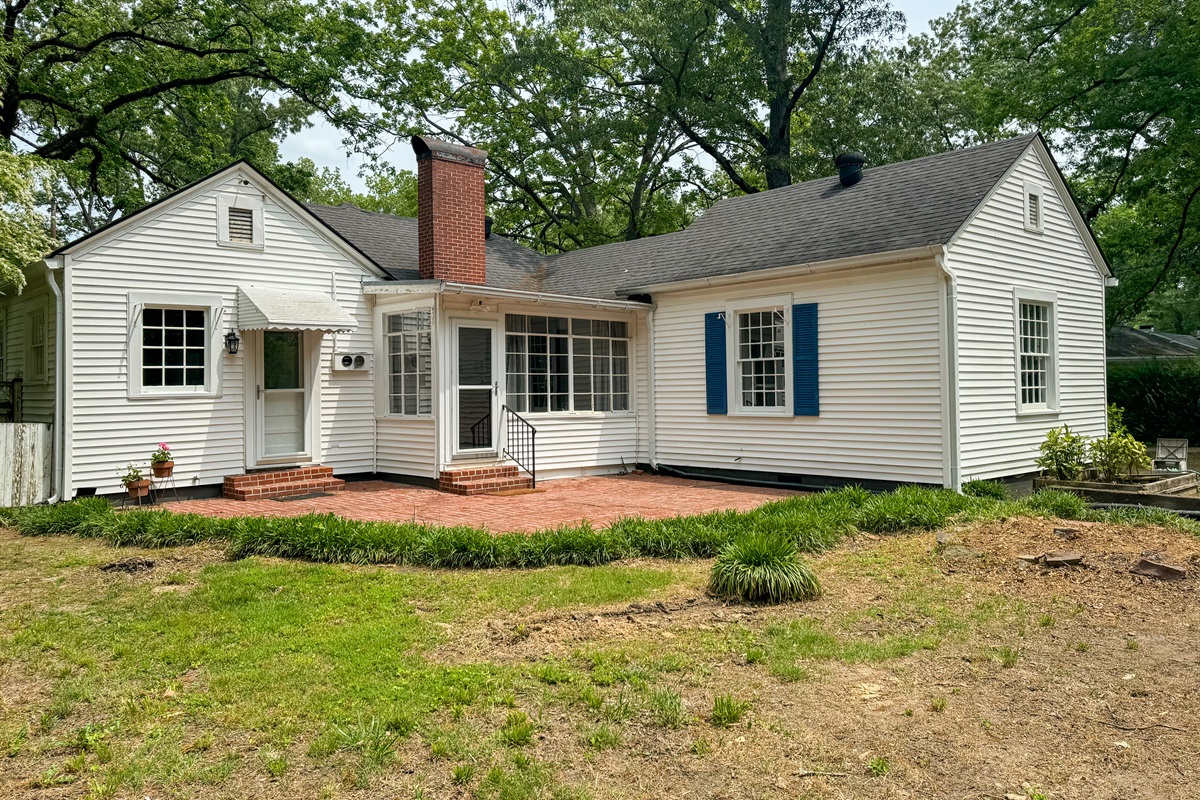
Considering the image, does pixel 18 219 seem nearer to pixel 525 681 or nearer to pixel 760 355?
pixel 525 681

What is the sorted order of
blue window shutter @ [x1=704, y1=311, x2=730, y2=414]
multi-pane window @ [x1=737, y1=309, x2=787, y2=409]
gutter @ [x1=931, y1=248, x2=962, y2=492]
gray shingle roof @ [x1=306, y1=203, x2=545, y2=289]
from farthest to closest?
1. gray shingle roof @ [x1=306, y1=203, x2=545, y2=289]
2. blue window shutter @ [x1=704, y1=311, x2=730, y2=414]
3. multi-pane window @ [x1=737, y1=309, x2=787, y2=409]
4. gutter @ [x1=931, y1=248, x2=962, y2=492]

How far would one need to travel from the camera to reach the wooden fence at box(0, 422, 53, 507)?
32.2ft

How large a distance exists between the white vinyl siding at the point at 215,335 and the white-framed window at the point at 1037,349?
10.2m

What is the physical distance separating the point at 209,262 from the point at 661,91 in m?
17.6

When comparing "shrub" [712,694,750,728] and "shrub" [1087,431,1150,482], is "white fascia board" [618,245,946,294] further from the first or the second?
"shrub" [712,694,750,728]

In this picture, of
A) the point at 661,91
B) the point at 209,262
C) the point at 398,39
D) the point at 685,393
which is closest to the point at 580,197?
the point at 661,91

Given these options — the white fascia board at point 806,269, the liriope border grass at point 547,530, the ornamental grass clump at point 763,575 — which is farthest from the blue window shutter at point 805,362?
the ornamental grass clump at point 763,575

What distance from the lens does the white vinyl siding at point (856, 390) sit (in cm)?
1066

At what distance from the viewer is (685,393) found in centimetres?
1380

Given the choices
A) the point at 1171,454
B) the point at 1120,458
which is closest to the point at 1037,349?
the point at 1171,454

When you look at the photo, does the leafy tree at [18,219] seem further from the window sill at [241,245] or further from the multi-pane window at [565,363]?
the multi-pane window at [565,363]

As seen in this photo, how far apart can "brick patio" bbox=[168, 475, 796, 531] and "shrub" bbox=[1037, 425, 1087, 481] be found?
3.59 m

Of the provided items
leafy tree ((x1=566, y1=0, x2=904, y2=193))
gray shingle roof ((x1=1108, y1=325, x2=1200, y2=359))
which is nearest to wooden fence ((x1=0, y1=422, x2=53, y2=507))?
leafy tree ((x1=566, y1=0, x2=904, y2=193))

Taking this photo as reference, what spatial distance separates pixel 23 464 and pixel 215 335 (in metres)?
2.79
